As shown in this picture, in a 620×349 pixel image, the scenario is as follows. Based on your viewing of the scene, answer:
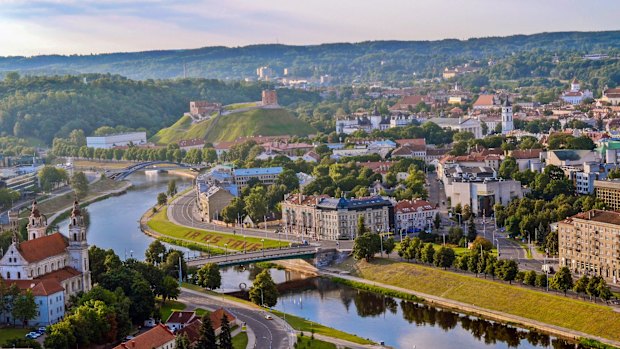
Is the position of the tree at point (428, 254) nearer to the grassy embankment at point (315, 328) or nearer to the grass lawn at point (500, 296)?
the grass lawn at point (500, 296)

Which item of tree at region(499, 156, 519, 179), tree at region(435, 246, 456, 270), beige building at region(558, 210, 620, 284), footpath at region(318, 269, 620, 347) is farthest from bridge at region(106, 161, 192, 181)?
beige building at region(558, 210, 620, 284)

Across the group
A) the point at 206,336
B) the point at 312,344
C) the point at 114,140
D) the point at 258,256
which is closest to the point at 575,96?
the point at 114,140

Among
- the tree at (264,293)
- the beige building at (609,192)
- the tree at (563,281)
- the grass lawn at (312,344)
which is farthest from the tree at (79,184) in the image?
the tree at (563,281)

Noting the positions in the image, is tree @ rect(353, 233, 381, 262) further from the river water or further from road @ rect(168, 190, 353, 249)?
road @ rect(168, 190, 353, 249)

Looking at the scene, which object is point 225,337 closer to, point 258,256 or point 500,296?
point 500,296

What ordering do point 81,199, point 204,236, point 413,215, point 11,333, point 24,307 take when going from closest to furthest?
1. point 11,333
2. point 24,307
3. point 413,215
4. point 204,236
5. point 81,199

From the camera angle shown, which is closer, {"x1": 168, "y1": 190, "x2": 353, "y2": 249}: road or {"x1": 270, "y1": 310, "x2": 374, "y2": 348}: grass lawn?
{"x1": 270, "y1": 310, "x2": 374, "y2": 348}: grass lawn

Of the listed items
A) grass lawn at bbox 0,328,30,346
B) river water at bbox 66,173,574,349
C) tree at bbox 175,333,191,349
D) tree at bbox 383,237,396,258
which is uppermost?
tree at bbox 175,333,191,349
